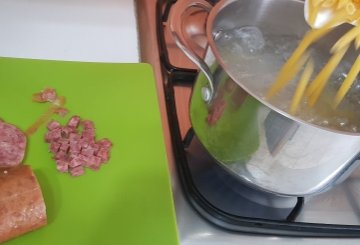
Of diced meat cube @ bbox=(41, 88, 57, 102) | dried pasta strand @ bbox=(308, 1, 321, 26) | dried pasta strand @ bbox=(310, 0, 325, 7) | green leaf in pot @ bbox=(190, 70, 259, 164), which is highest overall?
dried pasta strand @ bbox=(310, 0, 325, 7)

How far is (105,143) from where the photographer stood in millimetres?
642

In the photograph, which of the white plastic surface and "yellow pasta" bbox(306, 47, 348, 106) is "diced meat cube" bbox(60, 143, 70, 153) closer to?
the white plastic surface

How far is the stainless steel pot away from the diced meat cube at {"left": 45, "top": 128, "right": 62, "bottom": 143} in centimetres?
21

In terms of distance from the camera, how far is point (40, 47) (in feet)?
2.62

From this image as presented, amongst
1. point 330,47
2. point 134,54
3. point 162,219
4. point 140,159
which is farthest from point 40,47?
point 330,47

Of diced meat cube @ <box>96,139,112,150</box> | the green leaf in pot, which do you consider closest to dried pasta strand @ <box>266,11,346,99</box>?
the green leaf in pot

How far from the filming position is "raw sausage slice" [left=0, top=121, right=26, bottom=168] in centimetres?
58

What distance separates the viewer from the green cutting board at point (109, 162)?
56 cm

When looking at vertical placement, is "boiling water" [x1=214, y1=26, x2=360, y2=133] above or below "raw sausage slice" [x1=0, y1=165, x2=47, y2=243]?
above

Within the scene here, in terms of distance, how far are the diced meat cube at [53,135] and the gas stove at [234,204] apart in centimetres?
18

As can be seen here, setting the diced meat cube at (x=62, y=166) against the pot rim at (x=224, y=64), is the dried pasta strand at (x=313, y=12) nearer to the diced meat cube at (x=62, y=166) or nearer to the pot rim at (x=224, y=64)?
the pot rim at (x=224, y=64)

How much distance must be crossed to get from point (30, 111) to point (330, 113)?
476mm

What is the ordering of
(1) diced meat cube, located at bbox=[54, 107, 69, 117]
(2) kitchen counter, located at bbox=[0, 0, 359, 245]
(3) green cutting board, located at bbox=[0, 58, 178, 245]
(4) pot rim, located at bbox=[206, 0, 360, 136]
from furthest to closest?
(2) kitchen counter, located at bbox=[0, 0, 359, 245] → (1) diced meat cube, located at bbox=[54, 107, 69, 117] → (3) green cutting board, located at bbox=[0, 58, 178, 245] → (4) pot rim, located at bbox=[206, 0, 360, 136]

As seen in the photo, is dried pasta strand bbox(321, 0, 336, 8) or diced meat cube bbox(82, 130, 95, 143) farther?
diced meat cube bbox(82, 130, 95, 143)
